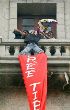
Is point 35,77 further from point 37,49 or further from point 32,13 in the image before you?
point 32,13

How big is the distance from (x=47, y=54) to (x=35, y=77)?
1505 mm

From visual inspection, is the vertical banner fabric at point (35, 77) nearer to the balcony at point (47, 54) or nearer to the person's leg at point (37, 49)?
the person's leg at point (37, 49)

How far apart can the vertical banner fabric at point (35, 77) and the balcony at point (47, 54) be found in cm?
44

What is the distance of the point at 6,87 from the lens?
2472 cm

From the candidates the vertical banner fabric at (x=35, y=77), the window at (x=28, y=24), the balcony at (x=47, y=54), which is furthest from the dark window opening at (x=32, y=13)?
the vertical banner fabric at (x=35, y=77)

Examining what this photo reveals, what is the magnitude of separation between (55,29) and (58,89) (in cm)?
429

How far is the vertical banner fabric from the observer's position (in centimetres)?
2270

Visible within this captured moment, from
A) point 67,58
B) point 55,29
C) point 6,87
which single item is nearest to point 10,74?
point 6,87

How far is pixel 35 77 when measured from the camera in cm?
2333

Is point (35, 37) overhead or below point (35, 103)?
overhead

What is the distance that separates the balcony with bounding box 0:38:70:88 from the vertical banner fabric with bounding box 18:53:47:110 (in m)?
0.44

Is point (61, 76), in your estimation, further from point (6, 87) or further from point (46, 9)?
point (46, 9)

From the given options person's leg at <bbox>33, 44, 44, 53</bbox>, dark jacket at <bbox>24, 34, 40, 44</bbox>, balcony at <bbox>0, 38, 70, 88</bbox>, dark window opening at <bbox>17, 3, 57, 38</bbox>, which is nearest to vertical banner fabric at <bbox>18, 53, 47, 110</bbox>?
person's leg at <bbox>33, 44, 44, 53</bbox>

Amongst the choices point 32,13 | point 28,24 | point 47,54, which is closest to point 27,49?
point 47,54
